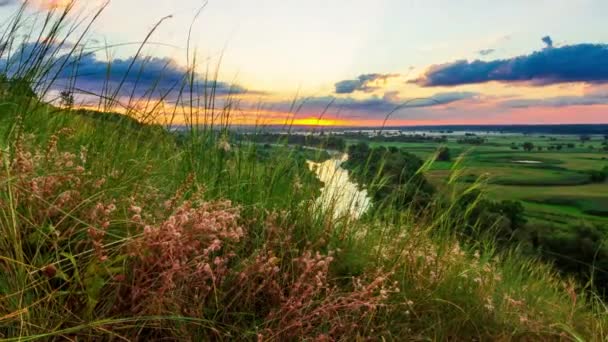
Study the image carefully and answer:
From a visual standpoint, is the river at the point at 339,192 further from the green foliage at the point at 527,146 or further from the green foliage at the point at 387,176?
the green foliage at the point at 527,146

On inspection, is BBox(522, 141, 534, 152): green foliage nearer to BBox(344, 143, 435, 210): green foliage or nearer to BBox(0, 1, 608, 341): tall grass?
BBox(344, 143, 435, 210): green foliage

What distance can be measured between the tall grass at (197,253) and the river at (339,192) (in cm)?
11

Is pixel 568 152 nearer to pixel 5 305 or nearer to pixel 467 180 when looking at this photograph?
pixel 467 180

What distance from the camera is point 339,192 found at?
5.20m

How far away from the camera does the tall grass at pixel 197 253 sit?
265 centimetres

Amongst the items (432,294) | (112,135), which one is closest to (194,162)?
(112,135)

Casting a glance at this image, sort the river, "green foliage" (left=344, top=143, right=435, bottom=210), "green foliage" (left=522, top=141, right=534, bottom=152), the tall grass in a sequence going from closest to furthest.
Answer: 1. the tall grass
2. the river
3. "green foliage" (left=344, top=143, right=435, bottom=210)
4. "green foliage" (left=522, top=141, right=534, bottom=152)

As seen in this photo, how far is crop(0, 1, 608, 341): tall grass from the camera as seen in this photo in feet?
8.70

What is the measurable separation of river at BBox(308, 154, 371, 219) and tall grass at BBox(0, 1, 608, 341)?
0.37ft

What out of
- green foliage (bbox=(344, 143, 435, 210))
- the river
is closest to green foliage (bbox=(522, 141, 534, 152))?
green foliage (bbox=(344, 143, 435, 210))

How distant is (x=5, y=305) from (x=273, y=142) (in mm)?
3542

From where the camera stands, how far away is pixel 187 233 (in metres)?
2.87

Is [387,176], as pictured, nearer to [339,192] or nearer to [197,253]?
[339,192]

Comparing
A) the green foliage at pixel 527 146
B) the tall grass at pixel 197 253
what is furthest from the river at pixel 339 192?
the green foliage at pixel 527 146
